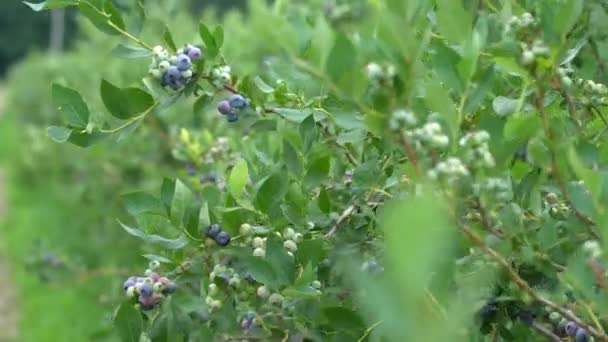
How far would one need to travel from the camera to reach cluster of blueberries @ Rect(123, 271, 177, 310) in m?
1.12

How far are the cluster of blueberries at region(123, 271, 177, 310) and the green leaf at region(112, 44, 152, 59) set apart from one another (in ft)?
1.00

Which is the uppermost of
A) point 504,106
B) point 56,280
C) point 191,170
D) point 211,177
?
point 504,106

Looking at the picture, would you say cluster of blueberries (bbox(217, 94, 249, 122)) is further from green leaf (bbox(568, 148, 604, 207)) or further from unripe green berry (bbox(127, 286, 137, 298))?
green leaf (bbox(568, 148, 604, 207))

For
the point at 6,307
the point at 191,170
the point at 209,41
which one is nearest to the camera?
the point at 209,41

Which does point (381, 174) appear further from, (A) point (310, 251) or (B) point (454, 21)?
(B) point (454, 21)

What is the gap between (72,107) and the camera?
1.19m

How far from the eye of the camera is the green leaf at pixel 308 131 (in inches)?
45.3

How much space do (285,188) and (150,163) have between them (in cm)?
339

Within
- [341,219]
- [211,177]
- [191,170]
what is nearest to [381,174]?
[341,219]

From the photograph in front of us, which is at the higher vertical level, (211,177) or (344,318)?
(344,318)

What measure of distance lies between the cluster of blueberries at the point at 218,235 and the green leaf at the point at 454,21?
1.19ft

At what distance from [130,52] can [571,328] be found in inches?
26.4

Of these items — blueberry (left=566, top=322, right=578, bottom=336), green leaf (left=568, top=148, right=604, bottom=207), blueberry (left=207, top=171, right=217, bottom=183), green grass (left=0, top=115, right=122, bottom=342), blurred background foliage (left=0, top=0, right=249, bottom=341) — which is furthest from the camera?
green grass (left=0, top=115, right=122, bottom=342)

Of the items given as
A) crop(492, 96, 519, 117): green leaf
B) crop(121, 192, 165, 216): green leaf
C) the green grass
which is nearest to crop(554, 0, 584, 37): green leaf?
crop(492, 96, 519, 117): green leaf
